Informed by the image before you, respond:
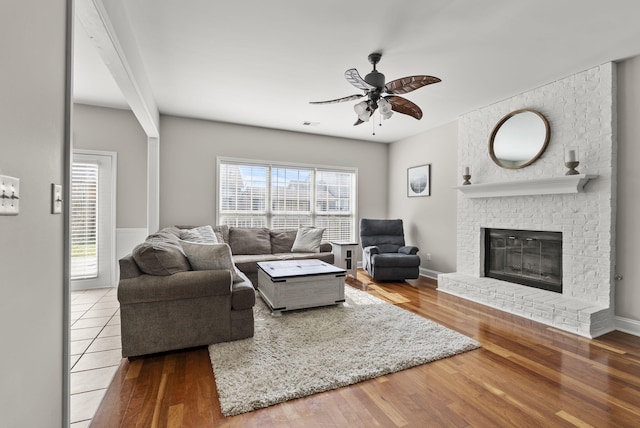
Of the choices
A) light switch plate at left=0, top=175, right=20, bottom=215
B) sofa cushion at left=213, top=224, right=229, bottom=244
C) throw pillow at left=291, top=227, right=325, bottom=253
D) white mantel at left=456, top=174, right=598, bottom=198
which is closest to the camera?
light switch plate at left=0, top=175, right=20, bottom=215

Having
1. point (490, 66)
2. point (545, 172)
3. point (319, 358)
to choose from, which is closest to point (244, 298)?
point (319, 358)

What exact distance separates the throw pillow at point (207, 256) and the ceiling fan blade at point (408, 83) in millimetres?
2110

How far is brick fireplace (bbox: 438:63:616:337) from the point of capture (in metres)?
3.05

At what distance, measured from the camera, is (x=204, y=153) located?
504 centimetres

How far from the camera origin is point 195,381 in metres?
2.05

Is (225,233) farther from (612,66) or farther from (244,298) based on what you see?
(612,66)

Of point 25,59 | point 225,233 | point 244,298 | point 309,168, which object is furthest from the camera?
point 309,168

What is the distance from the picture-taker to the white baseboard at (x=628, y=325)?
9.50 feet

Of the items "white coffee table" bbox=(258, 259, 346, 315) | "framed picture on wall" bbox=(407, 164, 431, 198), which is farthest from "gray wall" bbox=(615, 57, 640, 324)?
"white coffee table" bbox=(258, 259, 346, 315)

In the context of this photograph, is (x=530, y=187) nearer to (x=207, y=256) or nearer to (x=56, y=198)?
(x=207, y=256)

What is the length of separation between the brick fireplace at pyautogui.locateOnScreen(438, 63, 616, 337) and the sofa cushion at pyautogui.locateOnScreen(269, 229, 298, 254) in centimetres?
257

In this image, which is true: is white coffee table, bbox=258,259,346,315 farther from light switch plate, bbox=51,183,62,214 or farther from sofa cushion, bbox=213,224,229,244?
light switch plate, bbox=51,183,62,214

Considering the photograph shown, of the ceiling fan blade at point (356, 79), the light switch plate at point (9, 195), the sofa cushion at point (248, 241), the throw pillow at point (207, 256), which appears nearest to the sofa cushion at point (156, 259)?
the throw pillow at point (207, 256)

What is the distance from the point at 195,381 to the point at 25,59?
198 cm
